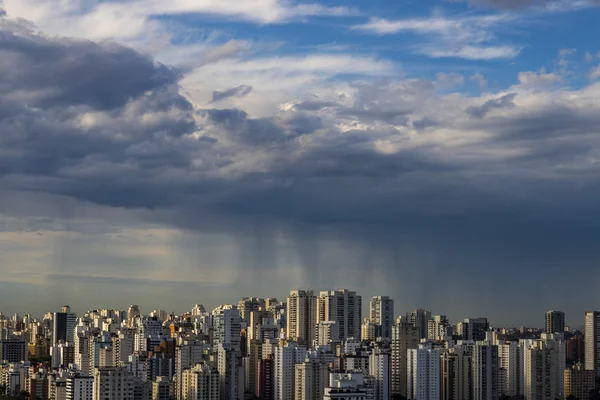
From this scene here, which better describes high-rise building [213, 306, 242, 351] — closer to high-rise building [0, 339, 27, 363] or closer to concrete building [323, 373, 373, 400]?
high-rise building [0, 339, 27, 363]

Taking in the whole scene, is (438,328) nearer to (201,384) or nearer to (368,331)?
(368,331)

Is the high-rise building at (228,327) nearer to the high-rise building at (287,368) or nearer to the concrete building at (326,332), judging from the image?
the concrete building at (326,332)

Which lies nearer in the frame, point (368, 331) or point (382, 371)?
point (382, 371)

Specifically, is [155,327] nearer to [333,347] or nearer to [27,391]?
[333,347]

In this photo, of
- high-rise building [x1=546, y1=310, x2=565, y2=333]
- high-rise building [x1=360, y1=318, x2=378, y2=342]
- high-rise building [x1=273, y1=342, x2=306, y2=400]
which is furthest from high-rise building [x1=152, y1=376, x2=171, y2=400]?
high-rise building [x1=546, y1=310, x2=565, y2=333]

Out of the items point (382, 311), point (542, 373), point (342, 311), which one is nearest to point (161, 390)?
point (542, 373)

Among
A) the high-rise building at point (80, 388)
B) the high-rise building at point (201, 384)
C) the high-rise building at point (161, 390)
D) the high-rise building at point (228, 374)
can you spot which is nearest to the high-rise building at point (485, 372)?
the high-rise building at point (228, 374)
